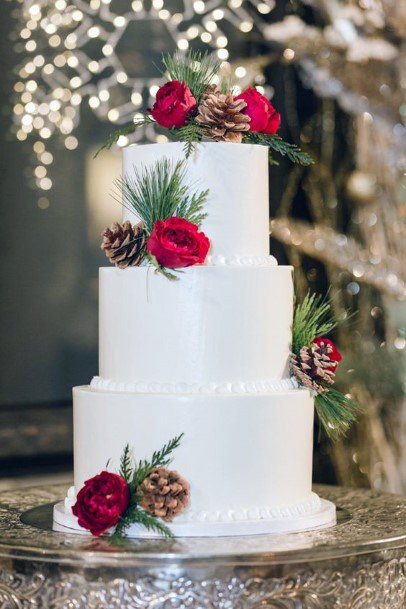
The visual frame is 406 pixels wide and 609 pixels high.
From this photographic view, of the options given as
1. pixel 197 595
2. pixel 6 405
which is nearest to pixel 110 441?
pixel 197 595

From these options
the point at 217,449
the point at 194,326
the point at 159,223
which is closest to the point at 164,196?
the point at 159,223

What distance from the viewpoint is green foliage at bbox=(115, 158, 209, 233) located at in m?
→ 1.82

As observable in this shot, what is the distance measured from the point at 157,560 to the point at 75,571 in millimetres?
135

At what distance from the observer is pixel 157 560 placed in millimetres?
1552

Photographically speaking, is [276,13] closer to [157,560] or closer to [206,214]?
[206,214]

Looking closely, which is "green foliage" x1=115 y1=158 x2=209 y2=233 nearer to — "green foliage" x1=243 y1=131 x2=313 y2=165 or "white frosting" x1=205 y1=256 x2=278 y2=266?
"white frosting" x1=205 y1=256 x2=278 y2=266

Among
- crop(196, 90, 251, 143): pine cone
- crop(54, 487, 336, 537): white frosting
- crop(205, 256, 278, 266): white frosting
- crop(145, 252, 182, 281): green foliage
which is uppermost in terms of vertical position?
crop(196, 90, 251, 143): pine cone

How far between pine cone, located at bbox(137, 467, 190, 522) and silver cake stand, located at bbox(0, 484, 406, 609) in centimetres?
6

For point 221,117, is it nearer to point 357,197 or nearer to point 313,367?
point 313,367

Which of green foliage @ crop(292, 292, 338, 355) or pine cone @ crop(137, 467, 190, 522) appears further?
green foliage @ crop(292, 292, 338, 355)

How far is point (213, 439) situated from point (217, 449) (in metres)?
0.02

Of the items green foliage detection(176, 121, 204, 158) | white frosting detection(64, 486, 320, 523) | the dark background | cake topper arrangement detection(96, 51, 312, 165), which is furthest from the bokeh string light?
white frosting detection(64, 486, 320, 523)

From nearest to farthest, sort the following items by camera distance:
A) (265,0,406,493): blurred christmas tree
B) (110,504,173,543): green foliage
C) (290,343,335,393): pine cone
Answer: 1. (110,504,173,543): green foliage
2. (290,343,335,393): pine cone
3. (265,0,406,493): blurred christmas tree

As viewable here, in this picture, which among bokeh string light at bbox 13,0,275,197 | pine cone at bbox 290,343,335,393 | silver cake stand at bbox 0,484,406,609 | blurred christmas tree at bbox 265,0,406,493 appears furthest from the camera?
bokeh string light at bbox 13,0,275,197
